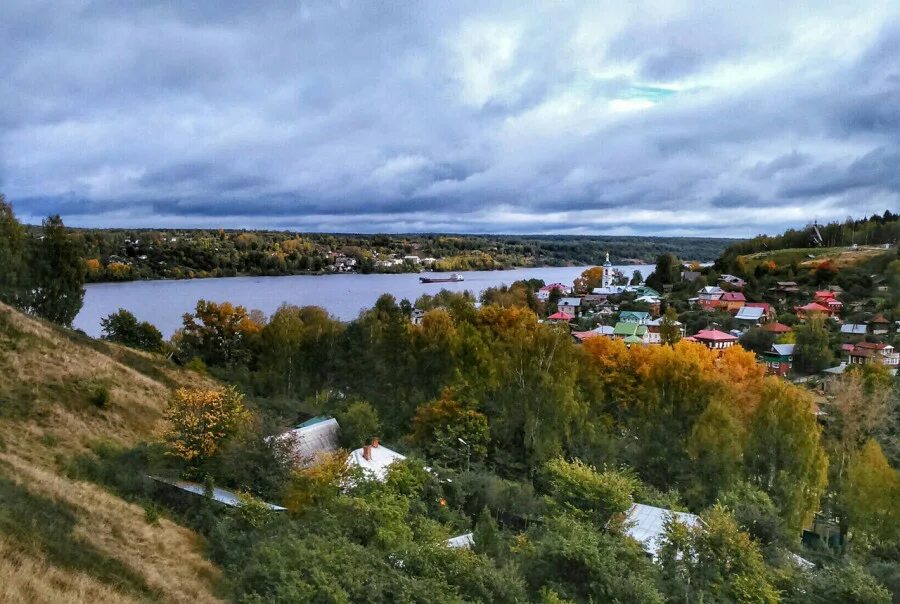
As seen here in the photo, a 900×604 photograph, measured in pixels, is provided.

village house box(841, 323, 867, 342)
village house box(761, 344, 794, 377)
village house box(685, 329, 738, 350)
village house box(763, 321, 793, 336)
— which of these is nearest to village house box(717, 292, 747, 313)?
village house box(763, 321, 793, 336)

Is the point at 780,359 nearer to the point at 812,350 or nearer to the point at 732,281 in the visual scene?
the point at 812,350

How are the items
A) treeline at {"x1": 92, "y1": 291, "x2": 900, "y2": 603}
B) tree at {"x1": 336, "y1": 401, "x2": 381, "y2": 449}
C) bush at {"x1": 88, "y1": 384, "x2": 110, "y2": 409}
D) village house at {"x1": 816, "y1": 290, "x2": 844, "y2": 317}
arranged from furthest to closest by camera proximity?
1. village house at {"x1": 816, "y1": 290, "x2": 844, "y2": 317}
2. tree at {"x1": 336, "y1": 401, "x2": 381, "y2": 449}
3. bush at {"x1": 88, "y1": 384, "x2": 110, "y2": 409}
4. treeline at {"x1": 92, "y1": 291, "x2": 900, "y2": 603}

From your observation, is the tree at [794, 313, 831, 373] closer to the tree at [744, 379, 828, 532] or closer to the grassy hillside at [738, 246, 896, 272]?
the tree at [744, 379, 828, 532]

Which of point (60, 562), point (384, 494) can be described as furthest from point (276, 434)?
point (60, 562)

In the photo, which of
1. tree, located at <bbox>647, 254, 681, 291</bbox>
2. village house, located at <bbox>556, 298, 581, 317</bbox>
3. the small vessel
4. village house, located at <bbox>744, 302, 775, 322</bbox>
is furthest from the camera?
the small vessel

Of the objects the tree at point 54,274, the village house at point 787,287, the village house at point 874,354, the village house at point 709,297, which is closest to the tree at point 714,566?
the tree at point 54,274

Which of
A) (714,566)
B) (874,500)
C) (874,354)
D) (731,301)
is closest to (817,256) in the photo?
(731,301)

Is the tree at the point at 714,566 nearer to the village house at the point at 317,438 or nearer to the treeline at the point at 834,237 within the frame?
the village house at the point at 317,438
